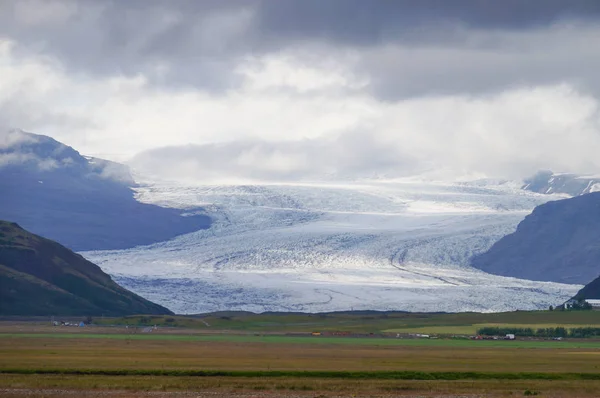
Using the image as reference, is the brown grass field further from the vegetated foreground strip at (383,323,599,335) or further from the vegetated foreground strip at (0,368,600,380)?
the vegetated foreground strip at (383,323,599,335)

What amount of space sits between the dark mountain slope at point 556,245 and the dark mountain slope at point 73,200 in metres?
32.6

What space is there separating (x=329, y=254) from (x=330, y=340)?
39.1m

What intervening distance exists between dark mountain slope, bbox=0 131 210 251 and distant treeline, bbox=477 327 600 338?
53036 millimetres

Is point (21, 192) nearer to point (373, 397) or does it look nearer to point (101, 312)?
point (101, 312)

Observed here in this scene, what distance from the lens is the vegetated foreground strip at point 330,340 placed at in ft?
194

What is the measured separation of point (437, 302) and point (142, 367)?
160ft

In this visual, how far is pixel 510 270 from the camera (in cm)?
12119

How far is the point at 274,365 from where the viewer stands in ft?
142

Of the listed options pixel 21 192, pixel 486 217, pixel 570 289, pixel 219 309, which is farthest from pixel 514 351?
pixel 21 192

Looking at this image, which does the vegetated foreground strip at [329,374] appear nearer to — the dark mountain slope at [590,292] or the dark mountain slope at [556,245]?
the dark mountain slope at [590,292]

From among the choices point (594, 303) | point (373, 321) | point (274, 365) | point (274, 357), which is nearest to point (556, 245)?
point (594, 303)

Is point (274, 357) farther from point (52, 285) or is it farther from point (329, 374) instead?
point (52, 285)

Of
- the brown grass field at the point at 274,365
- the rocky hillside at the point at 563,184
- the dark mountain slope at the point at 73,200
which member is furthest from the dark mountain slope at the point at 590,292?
the rocky hillside at the point at 563,184

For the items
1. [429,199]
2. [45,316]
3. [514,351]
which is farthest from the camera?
[429,199]
